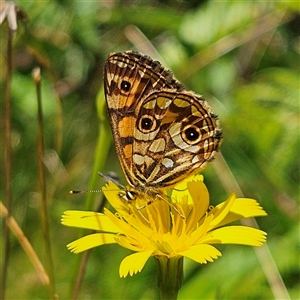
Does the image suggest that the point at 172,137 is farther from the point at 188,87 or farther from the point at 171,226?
the point at 188,87

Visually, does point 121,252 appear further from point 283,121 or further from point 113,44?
point 113,44

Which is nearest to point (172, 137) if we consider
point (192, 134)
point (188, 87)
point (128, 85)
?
point (192, 134)

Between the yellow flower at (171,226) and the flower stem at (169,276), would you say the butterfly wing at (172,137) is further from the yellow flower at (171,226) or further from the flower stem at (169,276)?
the flower stem at (169,276)

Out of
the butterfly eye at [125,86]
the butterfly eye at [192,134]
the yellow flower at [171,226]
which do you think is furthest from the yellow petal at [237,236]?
the butterfly eye at [125,86]

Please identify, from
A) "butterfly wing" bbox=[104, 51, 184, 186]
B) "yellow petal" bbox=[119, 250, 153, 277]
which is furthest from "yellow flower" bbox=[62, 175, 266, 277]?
"butterfly wing" bbox=[104, 51, 184, 186]

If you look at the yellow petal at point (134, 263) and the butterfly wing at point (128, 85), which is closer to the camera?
the yellow petal at point (134, 263)

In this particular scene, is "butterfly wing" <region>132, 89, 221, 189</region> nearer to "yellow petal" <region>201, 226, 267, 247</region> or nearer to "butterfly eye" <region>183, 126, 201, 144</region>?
"butterfly eye" <region>183, 126, 201, 144</region>
